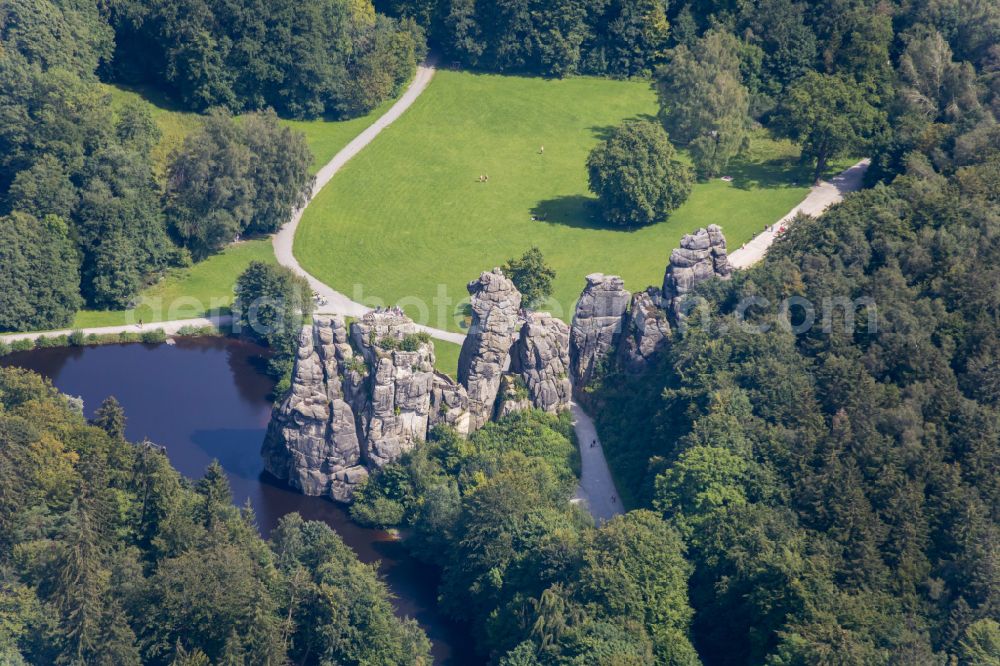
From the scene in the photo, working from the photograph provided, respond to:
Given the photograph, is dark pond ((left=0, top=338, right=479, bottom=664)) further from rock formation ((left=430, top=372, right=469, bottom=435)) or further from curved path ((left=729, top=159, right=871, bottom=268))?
curved path ((left=729, top=159, right=871, bottom=268))

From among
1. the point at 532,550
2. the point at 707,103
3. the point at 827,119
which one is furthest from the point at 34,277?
the point at 827,119

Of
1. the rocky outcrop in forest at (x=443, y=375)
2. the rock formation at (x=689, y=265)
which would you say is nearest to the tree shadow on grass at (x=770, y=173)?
the rock formation at (x=689, y=265)

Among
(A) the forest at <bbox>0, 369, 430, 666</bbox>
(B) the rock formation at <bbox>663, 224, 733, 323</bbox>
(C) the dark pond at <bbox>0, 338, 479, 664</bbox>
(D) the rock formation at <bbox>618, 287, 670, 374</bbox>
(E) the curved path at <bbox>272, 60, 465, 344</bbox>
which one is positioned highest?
(B) the rock formation at <bbox>663, 224, 733, 323</bbox>

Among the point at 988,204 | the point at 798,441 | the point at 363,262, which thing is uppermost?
the point at 988,204

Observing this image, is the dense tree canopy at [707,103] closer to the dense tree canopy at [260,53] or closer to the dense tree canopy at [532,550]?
the dense tree canopy at [260,53]

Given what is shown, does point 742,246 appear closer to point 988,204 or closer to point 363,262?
point 988,204

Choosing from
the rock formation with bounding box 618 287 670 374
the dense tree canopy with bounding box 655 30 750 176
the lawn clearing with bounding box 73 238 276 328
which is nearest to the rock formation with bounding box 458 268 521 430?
the rock formation with bounding box 618 287 670 374

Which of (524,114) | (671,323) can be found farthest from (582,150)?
(671,323)
